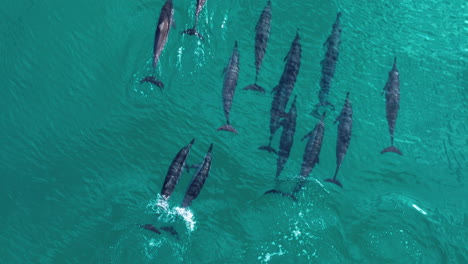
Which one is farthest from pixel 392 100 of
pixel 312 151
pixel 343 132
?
pixel 312 151

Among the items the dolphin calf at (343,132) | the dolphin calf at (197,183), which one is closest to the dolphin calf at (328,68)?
the dolphin calf at (343,132)

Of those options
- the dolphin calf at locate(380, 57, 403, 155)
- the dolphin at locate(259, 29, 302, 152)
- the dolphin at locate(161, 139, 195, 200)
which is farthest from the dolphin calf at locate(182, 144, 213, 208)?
the dolphin calf at locate(380, 57, 403, 155)

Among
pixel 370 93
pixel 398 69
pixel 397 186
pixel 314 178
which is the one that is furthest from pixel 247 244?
pixel 398 69

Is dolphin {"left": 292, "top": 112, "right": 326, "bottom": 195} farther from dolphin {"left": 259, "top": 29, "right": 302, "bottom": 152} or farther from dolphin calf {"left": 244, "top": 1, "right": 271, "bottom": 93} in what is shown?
dolphin calf {"left": 244, "top": 1, "right": 271, "bottom": 93}

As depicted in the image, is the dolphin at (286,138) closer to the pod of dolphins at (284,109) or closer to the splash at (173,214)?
the pod of dolphins at (284,109)

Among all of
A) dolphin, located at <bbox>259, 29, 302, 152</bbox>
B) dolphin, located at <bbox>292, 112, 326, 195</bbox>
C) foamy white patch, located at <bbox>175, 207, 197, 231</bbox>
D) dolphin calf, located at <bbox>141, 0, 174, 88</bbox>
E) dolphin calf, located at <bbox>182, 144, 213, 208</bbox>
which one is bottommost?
foamy white patch, located at <bbox>175, 207, 197, 231</bbox>

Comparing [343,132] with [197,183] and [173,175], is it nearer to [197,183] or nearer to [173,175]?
[197,183]
